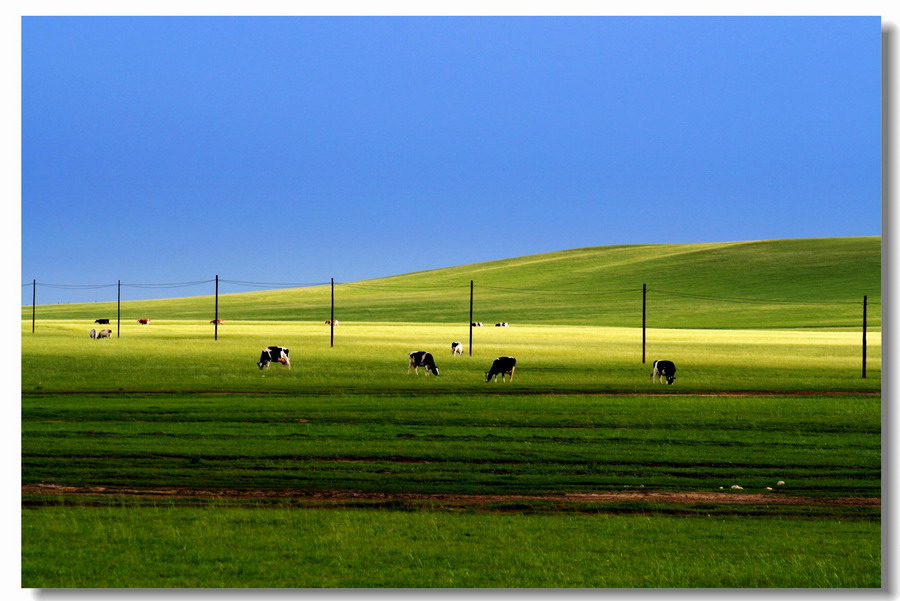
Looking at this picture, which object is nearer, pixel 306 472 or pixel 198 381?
pixel 306 472

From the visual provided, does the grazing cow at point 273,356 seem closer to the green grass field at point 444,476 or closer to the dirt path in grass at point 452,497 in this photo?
the green grass field at point 444,476

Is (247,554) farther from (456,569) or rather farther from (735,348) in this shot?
(735,348)

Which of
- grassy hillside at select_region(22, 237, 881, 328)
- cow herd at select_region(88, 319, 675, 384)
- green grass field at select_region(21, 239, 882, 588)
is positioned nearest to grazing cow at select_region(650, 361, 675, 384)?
cow herd at select_region(88, 319, 675, 384)

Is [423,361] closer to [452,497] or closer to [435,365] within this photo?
[435,365]

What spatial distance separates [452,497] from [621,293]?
357 feet

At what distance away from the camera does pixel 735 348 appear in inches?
2312

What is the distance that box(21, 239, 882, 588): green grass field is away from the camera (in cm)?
1031

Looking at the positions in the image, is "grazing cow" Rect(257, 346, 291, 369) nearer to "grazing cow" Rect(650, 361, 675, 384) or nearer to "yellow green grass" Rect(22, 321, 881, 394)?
"yellow green grass" Rect(22, 321, 881, 394)

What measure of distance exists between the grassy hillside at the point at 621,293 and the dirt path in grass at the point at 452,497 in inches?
3095

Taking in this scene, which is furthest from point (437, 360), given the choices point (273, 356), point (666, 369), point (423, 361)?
point (666, 369)

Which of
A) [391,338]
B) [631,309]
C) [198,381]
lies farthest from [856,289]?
[198,381]

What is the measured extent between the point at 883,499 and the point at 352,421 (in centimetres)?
1279

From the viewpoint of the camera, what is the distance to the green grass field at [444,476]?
1031 cm

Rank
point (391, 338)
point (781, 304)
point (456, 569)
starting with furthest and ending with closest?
1. point (781, 304)
2. point (391, 338)
3. point (456, 569)
